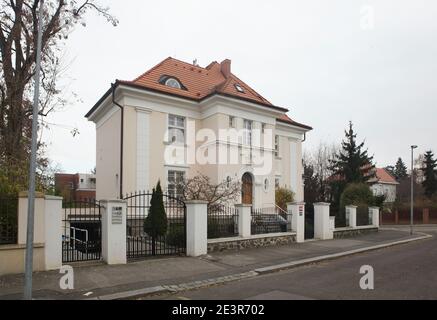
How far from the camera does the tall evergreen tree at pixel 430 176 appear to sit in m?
56.0

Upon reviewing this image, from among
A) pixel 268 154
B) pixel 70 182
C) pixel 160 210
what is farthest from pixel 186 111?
pixel 70 182

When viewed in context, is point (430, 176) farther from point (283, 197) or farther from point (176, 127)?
point (176, 127)

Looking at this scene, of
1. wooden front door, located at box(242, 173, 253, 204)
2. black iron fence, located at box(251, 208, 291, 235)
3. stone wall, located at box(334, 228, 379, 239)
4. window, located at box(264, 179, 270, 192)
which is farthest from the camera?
window, located at box(264, 179, 270, 192)

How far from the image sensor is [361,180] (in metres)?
42.3

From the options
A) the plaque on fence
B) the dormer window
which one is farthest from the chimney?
the plaque on fence

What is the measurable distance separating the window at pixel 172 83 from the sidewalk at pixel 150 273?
515 inches

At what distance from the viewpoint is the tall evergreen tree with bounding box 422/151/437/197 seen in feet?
184

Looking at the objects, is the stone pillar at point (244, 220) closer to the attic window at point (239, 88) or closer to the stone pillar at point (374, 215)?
the attic window at point (239, 88)

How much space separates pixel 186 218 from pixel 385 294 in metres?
7.14

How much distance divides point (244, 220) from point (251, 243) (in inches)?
38.6

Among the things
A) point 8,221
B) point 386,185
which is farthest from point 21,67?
point 386,185

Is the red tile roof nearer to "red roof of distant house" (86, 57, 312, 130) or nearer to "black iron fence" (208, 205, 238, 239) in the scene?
"red roof of distant house" (86, 57, 312, 130)

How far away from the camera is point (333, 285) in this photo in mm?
8531

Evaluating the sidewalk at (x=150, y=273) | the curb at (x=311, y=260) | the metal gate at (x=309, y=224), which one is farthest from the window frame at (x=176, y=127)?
the curb at (x=311, y=260)
